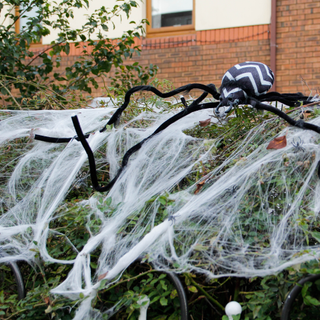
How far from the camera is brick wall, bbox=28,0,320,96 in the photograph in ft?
20.1

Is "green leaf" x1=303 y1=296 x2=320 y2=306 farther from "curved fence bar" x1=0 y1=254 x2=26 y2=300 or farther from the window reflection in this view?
the window reflection

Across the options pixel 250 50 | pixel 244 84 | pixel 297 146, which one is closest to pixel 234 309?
pixel 297 146

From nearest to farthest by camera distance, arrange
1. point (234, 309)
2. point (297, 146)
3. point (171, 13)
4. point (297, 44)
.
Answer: point (234, 309) → point (297, 146) → point (297, 44) → point (171, 13)

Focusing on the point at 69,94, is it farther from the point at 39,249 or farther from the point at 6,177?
the point at 39,249

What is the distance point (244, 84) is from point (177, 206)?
73 cm

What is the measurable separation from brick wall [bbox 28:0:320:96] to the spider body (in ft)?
14.1

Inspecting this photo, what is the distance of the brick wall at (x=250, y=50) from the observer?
242 inches

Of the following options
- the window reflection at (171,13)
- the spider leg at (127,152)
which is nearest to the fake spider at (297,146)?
the spider leg at (127,152)

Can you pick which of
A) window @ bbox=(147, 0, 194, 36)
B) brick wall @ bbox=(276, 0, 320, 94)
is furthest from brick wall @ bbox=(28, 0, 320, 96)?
window @ bbox=(147, 0, 194, 36)

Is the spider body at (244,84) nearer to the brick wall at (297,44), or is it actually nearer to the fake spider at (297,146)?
the fake spider at (297,146)

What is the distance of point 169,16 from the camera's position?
7242 millimetres

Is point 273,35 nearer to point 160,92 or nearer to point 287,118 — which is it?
point 160,92

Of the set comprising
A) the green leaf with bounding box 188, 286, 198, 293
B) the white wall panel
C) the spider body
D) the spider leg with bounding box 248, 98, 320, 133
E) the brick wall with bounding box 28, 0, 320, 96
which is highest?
the white wall panel

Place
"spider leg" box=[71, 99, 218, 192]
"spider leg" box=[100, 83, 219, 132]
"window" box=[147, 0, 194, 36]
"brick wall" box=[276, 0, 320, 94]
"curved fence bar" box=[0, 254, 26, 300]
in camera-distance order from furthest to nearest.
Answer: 1. "window" box=[147, 0, 194, 36]
2. "brick wall" box=[276, 0, 320, 94]
3. "spider leg" box=[100, 83, 219, 132]
4. "spider leg" box=[71, 99, 218, 192]
5. "curved fence bar" box=[0, 254, 26, 300]
